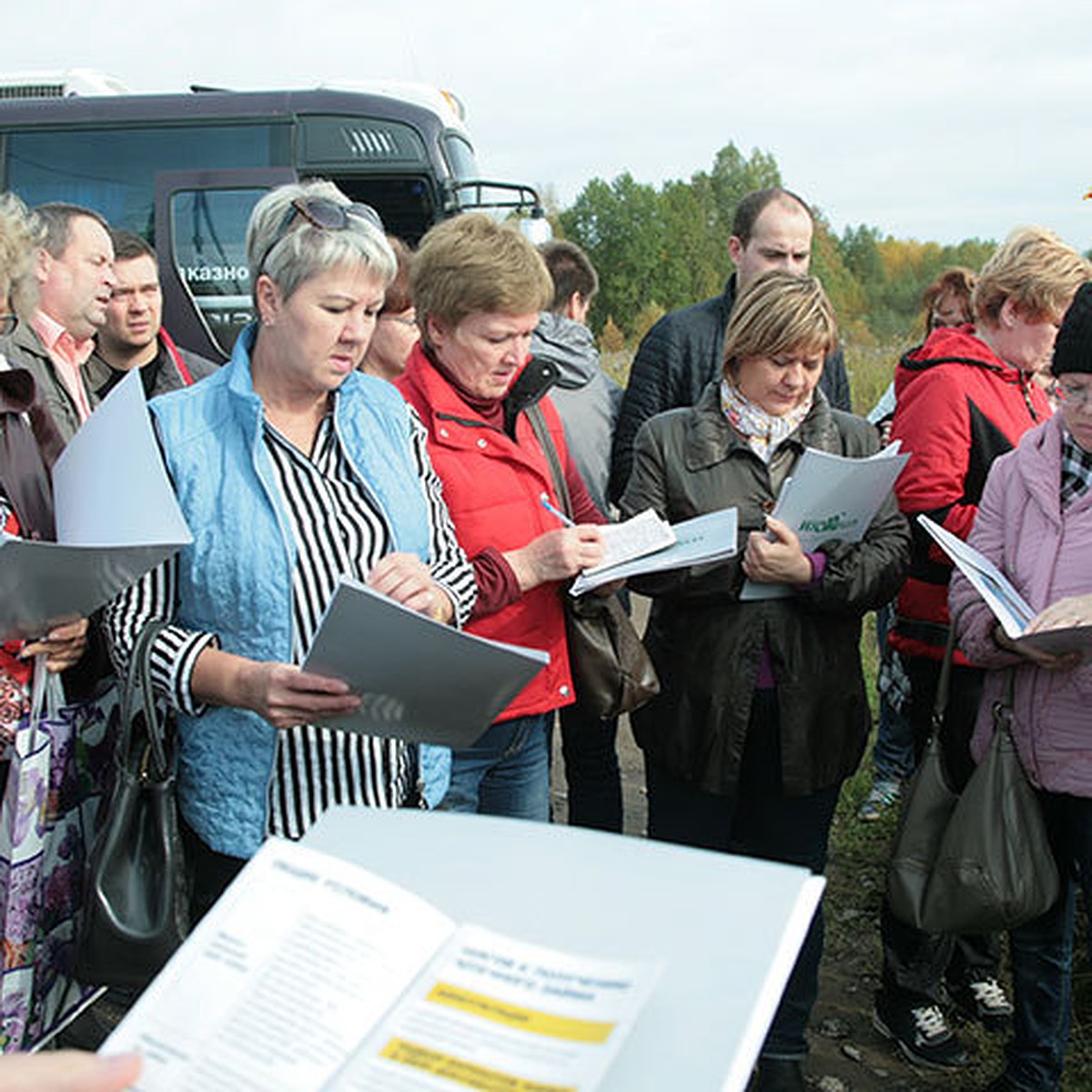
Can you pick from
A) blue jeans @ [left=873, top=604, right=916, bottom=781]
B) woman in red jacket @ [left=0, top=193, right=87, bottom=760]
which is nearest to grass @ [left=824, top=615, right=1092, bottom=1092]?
blue jeans @ [left=873, top=604, right=916, bottom=781]

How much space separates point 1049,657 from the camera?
2523 millimetres

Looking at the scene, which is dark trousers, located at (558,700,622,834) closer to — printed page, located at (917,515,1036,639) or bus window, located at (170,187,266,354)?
printed page, located at (917,515,1036,639)

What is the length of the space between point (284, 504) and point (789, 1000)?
1681 millimetres

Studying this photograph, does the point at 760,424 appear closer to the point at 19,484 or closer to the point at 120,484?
the point at 120,484

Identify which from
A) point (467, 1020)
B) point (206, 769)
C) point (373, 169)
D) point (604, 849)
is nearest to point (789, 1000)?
point (206, 769)

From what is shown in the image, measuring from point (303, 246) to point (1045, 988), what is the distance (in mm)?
2240

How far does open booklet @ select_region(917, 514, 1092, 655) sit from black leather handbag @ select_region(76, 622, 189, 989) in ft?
5.15

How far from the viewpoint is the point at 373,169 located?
10.0 meters

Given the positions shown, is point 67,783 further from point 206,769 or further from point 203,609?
point 203,609

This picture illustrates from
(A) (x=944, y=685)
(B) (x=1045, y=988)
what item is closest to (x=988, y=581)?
(A) (x=944, y=685)

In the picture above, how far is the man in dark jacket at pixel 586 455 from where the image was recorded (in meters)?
3.50

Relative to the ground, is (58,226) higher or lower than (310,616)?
higher

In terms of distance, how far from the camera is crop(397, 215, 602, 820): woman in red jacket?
2609 mm

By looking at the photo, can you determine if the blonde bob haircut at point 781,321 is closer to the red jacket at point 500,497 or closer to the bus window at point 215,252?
the red jacket at point 500,497
